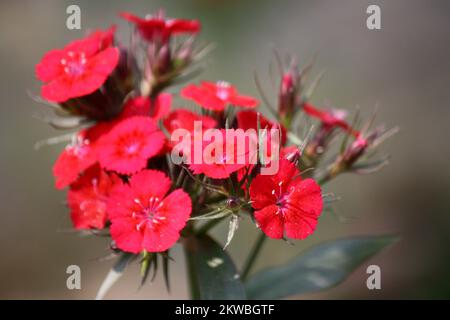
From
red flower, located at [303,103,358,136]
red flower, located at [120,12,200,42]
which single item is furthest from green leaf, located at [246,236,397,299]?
red flower, located at [120,12,200,42]

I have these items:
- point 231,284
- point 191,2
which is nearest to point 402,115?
point 191,2

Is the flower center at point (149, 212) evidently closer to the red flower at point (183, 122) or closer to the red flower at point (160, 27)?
the red flower at point (183, 122)

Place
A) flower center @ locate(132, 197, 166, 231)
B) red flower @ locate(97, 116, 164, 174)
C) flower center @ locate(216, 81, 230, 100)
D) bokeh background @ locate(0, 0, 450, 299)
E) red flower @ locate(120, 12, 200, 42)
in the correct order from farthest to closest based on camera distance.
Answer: bokeh background @ locate(0, 0, 450, 299) < red flower @ locate(120, 12, 200, 42) < flower center @ locate(216, 81, 230, 100) < red flower @ locate(97, 116, 164, 174) < flower center @ locate(132, 197, 166, 231)

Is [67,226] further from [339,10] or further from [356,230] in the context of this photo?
[339,10]

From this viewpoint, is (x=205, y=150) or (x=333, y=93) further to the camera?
(x=333, y=93)

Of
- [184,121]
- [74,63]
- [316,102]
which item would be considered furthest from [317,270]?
[316,102]

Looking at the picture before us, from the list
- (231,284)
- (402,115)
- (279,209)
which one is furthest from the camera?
(402,115)

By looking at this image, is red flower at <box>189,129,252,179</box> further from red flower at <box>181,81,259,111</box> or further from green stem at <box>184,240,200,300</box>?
green stem at <box>184,240,200,300</box>
